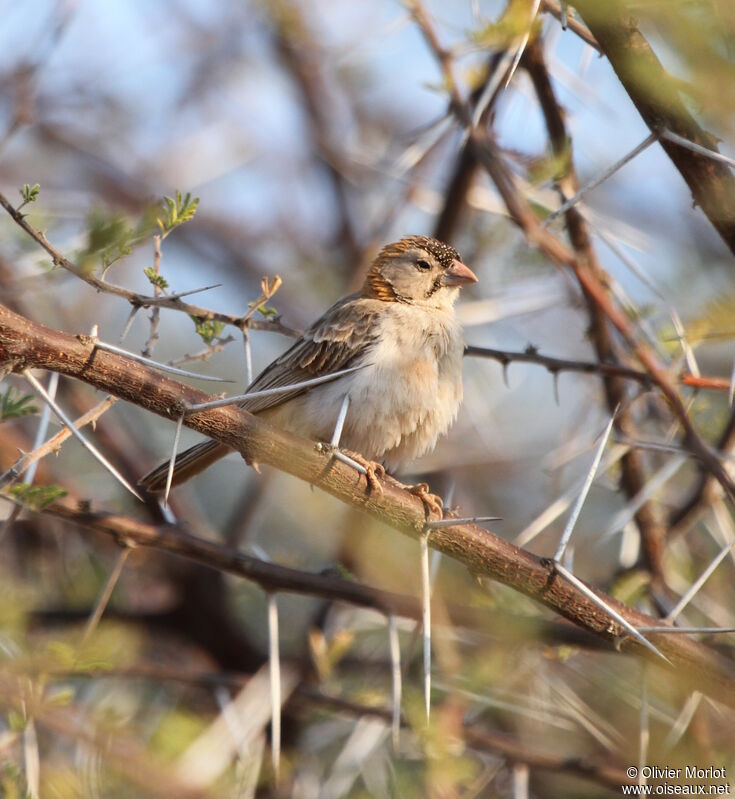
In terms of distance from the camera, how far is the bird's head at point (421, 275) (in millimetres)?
5309

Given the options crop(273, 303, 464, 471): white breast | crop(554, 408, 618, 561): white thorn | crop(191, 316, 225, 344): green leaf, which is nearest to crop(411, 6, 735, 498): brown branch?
crop(554, 408, 618, 561): white thorn

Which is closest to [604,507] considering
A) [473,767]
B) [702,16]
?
[473,767]

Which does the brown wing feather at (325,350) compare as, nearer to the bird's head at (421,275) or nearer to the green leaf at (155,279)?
the bird's head at (421,275)

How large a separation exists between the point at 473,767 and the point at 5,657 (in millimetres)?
2171

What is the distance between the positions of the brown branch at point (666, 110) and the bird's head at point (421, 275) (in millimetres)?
2202

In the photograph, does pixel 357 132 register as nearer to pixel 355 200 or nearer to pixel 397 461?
pixel 355 200

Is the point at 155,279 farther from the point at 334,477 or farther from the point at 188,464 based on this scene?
the point at 188,464

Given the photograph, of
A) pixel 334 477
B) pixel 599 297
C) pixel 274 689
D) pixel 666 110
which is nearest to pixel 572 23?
pixel 666 110

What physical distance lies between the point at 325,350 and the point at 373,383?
0.40m

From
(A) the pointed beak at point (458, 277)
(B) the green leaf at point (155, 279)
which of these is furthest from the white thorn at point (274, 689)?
(A) the pointed beak at point (458, 277)

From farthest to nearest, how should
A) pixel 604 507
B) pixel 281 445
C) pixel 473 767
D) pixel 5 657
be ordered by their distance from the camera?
1. pixel 604 507
2. pixel 473 767
3. pixel 5 657
4. pixel 281 445

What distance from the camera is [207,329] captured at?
135 inches

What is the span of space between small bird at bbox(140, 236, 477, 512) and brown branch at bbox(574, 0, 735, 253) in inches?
71.4

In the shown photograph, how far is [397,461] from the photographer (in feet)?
16.4
